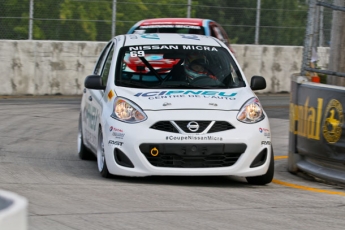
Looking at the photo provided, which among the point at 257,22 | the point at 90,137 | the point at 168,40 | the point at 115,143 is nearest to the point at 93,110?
the point at 90,137

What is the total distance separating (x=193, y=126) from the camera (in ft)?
28.5

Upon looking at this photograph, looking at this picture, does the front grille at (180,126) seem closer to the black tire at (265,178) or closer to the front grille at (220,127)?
the front grille at (220,127)

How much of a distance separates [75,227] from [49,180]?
2.61m

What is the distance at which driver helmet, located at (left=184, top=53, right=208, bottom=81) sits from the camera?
385 inches

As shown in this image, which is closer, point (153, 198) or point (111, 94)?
point (153, 198)

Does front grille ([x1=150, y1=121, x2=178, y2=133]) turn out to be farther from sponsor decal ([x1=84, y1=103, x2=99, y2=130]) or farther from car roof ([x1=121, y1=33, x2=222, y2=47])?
car roof ([x1=121, y1=33, x2=222, y2=47])

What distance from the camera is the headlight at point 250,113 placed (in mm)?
8959

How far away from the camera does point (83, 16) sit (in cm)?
2259

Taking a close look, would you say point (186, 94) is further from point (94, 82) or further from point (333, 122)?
point (333, 122)

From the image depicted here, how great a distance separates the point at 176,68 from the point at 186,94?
667 millimetres

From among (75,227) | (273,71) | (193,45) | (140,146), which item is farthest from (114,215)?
(273,71)

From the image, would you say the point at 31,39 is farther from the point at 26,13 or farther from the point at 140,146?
the point at 140,146

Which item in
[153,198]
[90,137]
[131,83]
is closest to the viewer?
[153,198]

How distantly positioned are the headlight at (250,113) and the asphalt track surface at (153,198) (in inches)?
27.5
